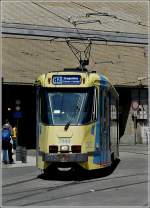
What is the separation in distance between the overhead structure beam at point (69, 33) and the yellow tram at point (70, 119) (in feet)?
79.3

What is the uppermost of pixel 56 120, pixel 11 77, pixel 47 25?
pixel 47 25

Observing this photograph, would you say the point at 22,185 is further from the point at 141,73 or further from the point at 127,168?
the point at 141,73

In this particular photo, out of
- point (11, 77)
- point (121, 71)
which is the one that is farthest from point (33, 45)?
point (121, 71)

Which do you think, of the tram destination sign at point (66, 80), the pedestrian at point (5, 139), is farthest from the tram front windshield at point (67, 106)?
the pedestrian at point (5, 139)

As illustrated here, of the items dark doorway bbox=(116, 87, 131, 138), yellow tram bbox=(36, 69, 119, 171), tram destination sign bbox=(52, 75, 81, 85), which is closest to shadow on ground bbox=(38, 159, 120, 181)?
yellow tram bbox=(36, 69, 119, 171)

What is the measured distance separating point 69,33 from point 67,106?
28810mm

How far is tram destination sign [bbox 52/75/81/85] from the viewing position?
1838cm

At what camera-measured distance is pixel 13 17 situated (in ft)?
152

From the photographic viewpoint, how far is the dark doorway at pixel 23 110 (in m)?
47.5

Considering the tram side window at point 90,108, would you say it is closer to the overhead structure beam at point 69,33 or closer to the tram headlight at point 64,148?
the tram headlight at point 64,148

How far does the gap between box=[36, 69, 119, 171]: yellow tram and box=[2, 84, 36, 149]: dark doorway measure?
2839cm

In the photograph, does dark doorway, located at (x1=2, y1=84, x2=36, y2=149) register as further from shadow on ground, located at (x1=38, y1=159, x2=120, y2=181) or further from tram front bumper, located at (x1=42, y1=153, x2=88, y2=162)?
tram front bumper, located at (x1=42, y1=153, x2=88, y2=162)

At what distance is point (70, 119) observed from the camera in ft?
59.2

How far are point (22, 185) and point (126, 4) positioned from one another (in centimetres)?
3807
